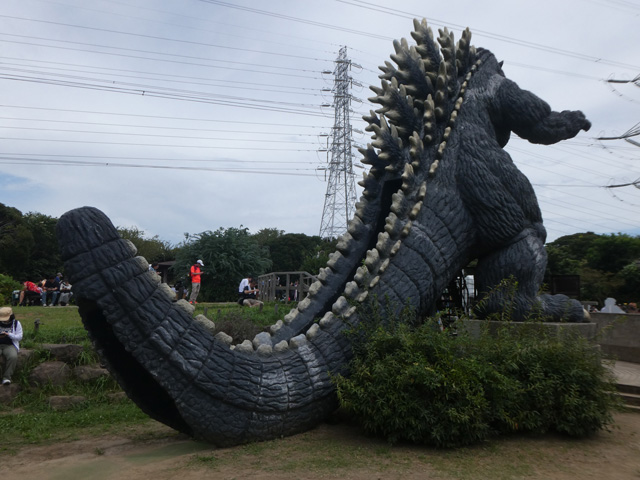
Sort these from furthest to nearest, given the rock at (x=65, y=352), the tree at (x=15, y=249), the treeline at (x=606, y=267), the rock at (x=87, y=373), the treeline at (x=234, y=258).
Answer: the tree at (x=15, y=249)
the treeline at (x=234, y=258)
the treeline at (x=606, y=267)
the rock at (x=65, y=352)
the rock at (x=87, y=373)

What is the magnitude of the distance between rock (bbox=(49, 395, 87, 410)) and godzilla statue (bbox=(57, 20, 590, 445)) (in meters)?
3.15

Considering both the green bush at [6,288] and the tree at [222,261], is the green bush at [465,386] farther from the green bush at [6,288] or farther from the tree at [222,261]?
the tree at [222,261]

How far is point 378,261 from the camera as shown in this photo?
4.19 metres

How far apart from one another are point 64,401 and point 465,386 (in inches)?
191

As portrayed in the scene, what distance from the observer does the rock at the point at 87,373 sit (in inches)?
256

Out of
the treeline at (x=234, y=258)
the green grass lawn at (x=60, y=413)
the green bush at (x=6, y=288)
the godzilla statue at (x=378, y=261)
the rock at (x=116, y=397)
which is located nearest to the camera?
the godzilla statue at (x=378, y=261)

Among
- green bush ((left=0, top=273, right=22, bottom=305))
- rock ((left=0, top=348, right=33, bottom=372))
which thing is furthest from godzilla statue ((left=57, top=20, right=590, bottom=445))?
green bush ((left=0, top=273, right=22, bottom=305))

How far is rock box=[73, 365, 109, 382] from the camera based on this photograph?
21.4 ft

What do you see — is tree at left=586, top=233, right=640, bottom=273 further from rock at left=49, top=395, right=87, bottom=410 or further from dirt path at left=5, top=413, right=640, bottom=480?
rock at left=49, top=395, right=87, bottom=410

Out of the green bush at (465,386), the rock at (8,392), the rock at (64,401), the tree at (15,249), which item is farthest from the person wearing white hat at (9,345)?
the tree at (15,249)

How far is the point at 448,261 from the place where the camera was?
4680mm

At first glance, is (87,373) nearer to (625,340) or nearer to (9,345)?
(9,345)

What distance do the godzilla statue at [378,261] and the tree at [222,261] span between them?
874 inches

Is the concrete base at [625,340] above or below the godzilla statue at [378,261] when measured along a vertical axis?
below
